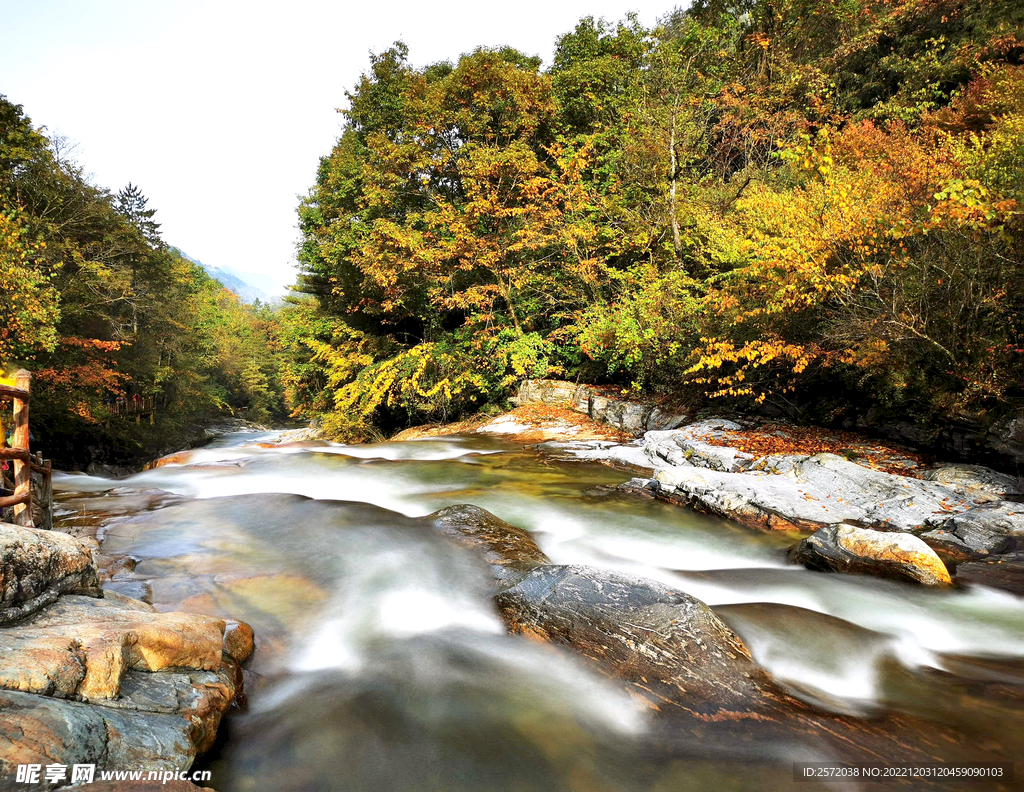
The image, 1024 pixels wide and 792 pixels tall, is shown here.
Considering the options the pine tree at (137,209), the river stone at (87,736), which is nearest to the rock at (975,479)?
the river stone at (87,736)

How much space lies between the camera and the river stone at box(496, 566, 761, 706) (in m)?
3.49

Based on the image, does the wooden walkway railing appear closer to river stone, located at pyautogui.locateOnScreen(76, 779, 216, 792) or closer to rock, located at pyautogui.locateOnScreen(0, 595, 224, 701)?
rock, located at pyautogui.locateOnScreen(0, 595, 224, 701)

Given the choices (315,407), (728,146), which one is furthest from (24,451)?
(728,146)

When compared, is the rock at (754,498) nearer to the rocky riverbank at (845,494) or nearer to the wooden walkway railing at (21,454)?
the rocky riverbank at (845,494)

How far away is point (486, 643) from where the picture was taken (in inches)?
161

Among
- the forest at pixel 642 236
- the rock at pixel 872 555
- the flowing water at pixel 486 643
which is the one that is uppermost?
the forest at pixel 642 236

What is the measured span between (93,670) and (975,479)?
924 centimetres

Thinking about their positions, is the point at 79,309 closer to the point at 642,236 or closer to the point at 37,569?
the point at 37,569

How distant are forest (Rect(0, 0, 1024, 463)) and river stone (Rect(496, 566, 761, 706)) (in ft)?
18.7

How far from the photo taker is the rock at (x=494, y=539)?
16.8 ft

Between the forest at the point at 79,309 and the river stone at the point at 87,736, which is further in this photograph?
the forest at the point at 79,309

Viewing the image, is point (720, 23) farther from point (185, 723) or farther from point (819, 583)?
point (185, 723)

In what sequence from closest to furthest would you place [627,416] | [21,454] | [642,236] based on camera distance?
[21,454] < [627,416] < [642,236]

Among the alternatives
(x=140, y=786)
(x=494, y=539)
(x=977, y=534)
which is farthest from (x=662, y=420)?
(x=140, y=786)
